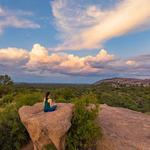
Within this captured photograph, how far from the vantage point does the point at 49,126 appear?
14.9 metres

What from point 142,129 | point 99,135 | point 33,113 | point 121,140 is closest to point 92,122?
point 99,135

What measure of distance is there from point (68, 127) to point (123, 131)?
15.4ft

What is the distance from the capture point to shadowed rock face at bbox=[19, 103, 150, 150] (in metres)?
15.0

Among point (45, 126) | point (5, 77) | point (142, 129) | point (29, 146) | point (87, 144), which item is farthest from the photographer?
point (5, 77)

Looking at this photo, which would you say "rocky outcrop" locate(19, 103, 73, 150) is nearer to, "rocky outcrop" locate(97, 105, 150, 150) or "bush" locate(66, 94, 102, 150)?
"bush" locate(66, 94, 102, 150)

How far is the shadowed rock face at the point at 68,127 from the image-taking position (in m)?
15.0

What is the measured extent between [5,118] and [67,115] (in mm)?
4986

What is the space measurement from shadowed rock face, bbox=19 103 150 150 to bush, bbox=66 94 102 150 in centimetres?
41

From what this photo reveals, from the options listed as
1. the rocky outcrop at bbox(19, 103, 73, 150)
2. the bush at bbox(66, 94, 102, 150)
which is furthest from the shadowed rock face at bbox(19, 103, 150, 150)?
the bush at bbox(66, 94, 102, 150)

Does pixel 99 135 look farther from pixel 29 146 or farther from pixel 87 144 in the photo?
pixel 29 146

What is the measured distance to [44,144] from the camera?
1558 cm

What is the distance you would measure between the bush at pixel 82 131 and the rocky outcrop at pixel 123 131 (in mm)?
695

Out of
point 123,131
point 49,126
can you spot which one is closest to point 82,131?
point 49,126

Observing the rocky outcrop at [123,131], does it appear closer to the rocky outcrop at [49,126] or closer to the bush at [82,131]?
the bush at [82,131]
